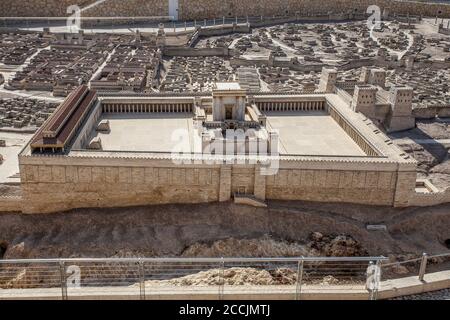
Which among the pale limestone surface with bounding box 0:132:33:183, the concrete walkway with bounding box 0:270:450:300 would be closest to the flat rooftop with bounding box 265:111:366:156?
the pale limestone surface with bounding box 0:132:33:183

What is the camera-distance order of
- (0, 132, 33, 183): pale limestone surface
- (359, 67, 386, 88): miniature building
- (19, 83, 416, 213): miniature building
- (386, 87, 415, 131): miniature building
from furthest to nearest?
(359, 67, 386, 88): miniature building < (386, 87, 415, 131): miniature building < (0, 132, 33, 183): pale limestone surface < (19, 83, 416, 213): miniature building

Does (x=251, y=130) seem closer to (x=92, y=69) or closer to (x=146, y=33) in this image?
(x=92, y=69)

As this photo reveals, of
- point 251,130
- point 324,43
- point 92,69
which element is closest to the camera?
point 251,130

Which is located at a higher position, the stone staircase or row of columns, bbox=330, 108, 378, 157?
row of columns, bbox=330, 108, 378, 157

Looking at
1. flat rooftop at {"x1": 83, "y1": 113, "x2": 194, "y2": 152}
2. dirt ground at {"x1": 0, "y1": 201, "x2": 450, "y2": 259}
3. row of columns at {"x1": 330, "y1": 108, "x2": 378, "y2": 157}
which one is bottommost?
dirt ground at {"x1": 0, "y1": 201, "x2": 450, "y2": 259}

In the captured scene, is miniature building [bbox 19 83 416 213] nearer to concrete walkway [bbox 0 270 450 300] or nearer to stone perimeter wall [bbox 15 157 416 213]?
stone perimeter wall [bbox 15 157 416 213]

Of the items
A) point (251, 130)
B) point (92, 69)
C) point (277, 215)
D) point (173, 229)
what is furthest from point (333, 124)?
point (92, 69)

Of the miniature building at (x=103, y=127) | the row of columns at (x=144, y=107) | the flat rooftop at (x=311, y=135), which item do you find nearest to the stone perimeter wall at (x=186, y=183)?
the flat rooftop at (x=311, y=135)

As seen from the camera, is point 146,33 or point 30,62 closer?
point 30,62
